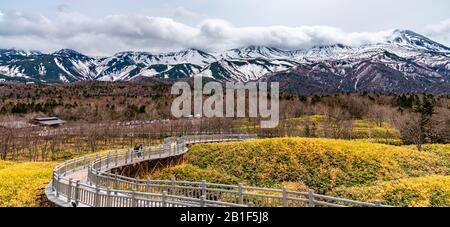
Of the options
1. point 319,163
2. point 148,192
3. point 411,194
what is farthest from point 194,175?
point 411,194

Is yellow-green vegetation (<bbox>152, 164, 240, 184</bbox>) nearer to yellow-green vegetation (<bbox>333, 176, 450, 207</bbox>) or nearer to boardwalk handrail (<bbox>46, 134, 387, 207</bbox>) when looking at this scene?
boardwalk handrail (<bbox>46, 134, 387, 207</bbox>)

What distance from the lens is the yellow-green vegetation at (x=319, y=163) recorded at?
4017 cm

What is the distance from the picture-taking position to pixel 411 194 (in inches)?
1093

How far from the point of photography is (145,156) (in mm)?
47469

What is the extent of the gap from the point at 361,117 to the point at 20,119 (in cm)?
12904

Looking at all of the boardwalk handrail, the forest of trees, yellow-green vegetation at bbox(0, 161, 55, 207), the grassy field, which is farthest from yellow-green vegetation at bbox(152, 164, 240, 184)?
the forest of trees

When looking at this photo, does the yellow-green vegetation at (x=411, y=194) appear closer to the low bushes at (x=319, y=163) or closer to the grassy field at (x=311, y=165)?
the grassy field at (x=311, y=165)

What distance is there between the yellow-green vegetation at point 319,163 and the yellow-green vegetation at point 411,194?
25.4 feet

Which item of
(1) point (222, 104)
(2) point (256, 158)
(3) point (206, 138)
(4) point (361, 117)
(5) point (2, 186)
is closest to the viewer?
(5) point (2, 186)

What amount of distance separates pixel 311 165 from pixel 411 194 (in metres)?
15.1

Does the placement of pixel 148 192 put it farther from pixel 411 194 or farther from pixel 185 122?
pixel 185 122

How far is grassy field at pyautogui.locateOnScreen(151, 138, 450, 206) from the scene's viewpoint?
39875mm
